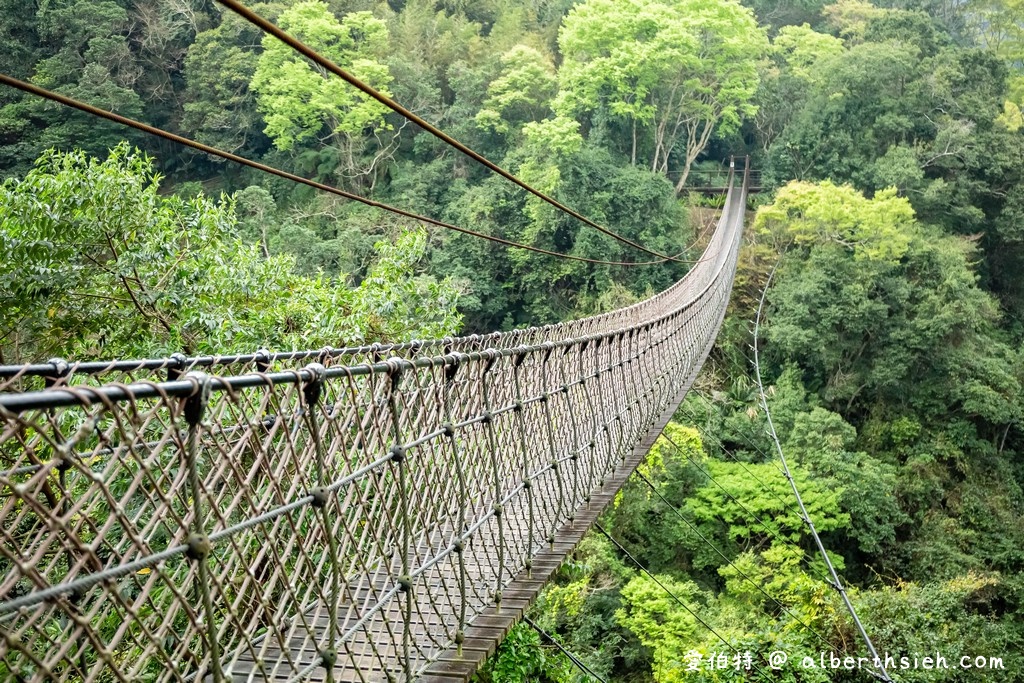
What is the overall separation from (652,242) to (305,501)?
12.0m

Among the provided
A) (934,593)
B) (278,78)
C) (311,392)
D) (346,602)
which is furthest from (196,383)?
(278,78)

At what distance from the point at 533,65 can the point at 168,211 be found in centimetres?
1162

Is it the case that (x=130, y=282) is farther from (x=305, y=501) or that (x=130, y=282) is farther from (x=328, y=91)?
(x=328, y=91)

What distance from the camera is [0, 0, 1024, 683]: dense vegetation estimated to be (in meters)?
4.52

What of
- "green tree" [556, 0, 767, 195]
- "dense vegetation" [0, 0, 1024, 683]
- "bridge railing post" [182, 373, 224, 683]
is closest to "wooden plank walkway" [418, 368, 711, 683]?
"bridge railing post" [182, 373, 224, 683]

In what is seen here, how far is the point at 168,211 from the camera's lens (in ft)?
14.3

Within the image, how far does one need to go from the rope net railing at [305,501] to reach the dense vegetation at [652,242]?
1494 mm

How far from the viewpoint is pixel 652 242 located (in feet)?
42.3

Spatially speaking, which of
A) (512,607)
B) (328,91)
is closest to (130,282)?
(512,607)

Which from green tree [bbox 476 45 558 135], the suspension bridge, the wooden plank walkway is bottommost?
the wooden plank walkway

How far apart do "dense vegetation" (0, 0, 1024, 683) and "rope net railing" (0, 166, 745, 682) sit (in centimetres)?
149

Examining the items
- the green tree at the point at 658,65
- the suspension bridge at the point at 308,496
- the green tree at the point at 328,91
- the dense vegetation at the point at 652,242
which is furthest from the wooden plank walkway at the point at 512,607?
the green tree at the point at 328,91

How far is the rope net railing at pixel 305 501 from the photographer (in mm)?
1018

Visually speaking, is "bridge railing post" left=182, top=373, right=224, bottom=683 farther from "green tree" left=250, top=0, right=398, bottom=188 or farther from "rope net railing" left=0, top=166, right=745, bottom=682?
"green tree" left=250, top=0, right=398, bottom=188
